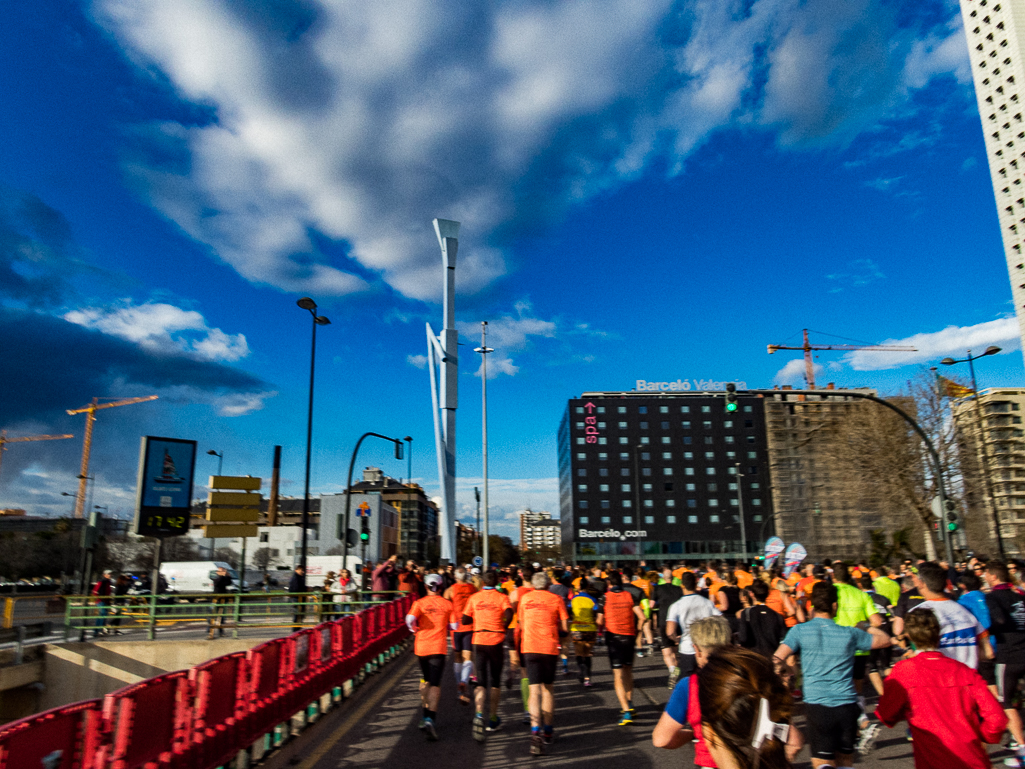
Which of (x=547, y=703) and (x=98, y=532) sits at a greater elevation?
(x=98, y=532)

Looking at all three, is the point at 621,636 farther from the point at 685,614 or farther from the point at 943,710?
the point at 943,710

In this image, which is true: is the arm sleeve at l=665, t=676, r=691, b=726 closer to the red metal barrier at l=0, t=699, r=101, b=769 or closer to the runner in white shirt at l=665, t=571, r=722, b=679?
the red metal barrier at l=0, t=699, r=101, b=769

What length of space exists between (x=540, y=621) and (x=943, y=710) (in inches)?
180

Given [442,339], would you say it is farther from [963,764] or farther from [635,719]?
[963,764]

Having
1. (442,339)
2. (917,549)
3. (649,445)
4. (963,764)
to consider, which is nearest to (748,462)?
(649,445)

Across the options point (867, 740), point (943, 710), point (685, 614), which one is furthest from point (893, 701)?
point (685, 614)

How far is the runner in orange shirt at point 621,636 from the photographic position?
857 cm

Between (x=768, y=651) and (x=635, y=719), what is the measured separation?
1801mm

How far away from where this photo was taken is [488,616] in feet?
27.3

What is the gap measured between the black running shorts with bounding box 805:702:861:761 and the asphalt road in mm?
1844

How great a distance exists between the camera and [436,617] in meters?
8.44

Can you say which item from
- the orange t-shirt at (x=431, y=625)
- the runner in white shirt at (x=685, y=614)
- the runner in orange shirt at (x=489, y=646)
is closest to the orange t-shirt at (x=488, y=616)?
the runner in orange shirt at (x=489, y=646)

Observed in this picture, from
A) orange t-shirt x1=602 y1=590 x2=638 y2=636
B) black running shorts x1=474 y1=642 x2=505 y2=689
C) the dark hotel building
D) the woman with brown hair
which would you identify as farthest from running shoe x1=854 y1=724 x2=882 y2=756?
the dark hotel building

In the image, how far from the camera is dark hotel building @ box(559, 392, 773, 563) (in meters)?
99.5
